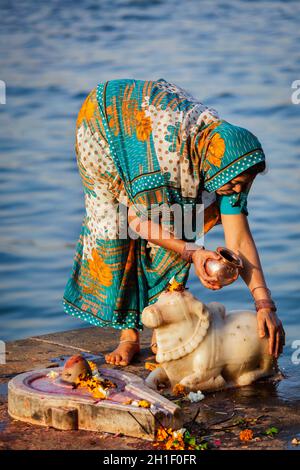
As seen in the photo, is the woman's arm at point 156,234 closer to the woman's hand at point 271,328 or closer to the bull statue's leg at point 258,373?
the woman's hand at point 271,328

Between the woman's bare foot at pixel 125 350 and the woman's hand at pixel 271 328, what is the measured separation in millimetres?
717

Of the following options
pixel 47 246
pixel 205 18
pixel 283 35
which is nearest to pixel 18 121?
pixel 47 246

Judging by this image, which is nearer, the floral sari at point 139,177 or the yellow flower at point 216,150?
the yellow flower at point 216,150

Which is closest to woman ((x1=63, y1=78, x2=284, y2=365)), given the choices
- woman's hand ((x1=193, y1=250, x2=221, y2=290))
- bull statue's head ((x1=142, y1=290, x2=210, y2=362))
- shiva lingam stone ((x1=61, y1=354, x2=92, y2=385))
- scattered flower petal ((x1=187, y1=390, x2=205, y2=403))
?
woman's hand ((x1=193, y1=250, x2=221, y2=290))

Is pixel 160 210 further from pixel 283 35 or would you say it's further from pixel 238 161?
pixel 283 35

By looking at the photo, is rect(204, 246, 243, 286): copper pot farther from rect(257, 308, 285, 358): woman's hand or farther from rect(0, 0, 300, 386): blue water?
rect(0, 0, 300, 386): blue water

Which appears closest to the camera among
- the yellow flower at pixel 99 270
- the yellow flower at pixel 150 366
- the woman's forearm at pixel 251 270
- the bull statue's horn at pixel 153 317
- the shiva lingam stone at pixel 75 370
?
the shiva lingam stone at pixel 75 370

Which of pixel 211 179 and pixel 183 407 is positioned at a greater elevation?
pixel 211 179

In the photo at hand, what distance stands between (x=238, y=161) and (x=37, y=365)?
1264 millimetres

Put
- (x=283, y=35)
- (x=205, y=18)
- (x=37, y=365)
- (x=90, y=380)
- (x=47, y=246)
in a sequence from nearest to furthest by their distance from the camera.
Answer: (x=90, y=380)
(x=37, y=365)
(x=47, y=246)
(x=283, y=35)
(x=205, y=18)

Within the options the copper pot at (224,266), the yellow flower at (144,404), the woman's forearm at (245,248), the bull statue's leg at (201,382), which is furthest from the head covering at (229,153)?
the yellow flower at (144,404)

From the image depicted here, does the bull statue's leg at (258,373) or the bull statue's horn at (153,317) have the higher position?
the bull statue's horn at (153,317)

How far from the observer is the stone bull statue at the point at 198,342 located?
4.48 m
